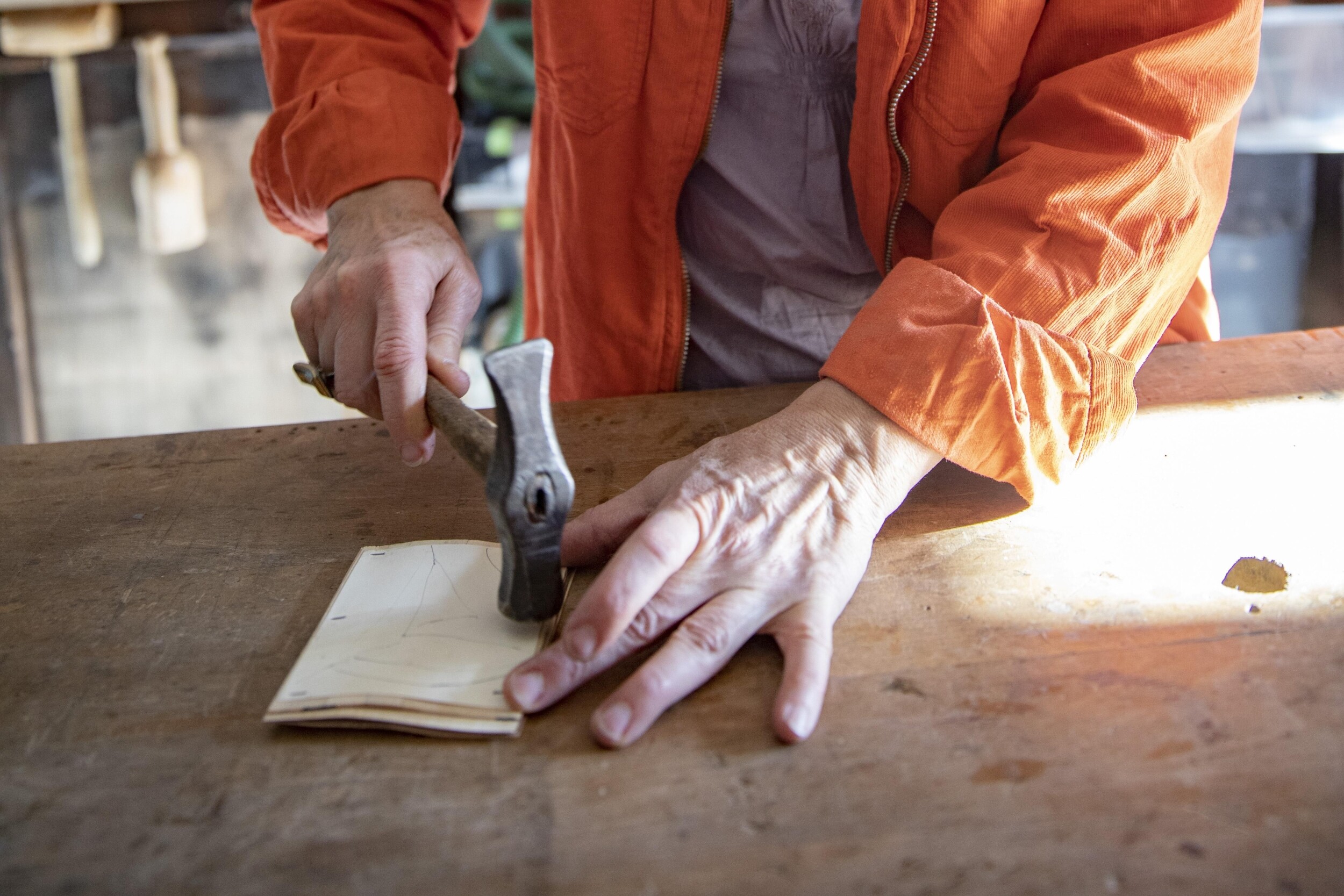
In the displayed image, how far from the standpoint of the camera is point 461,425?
88 centimetres

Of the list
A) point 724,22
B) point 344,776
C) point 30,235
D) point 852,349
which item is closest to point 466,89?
point 30,235

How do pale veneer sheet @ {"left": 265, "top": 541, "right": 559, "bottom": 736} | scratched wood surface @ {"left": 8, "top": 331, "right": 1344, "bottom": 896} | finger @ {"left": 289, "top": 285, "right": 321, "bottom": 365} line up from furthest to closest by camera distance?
finger @ {"left": 289, "top": 285, "right": 321, "bottom": 365}
pale veneer sheet @ {"left": 265, "top": 541, "right": 559, "bottom": 736}
scratched wood surface @ {"left": 8, "top": 331, "right": 1344, "bottom": 896}

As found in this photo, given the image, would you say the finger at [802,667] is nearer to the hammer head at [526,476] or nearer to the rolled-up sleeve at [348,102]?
the hammer head at [526,476]

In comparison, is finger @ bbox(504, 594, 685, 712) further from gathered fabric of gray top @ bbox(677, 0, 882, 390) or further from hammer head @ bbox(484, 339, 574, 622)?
gathered fabric of gray top @ bbox(677, 0, 882, 390)

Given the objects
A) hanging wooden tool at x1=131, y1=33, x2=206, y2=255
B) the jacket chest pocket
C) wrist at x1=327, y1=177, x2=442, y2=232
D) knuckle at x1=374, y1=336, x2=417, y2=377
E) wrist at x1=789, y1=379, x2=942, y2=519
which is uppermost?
the jacket chest pocket

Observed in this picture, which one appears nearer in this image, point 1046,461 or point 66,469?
point 1046,461

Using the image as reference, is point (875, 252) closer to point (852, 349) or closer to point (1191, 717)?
point (852, 349)

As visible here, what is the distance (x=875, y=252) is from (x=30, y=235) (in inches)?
106

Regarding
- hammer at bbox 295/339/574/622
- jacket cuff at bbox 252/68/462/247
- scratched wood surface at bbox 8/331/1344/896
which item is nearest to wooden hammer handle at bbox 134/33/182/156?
jacket cuff at bbox 252/68/462/247

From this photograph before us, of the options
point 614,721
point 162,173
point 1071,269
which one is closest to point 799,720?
point 614,721

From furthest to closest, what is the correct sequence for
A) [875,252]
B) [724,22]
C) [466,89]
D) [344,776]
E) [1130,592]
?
[466,89], [875,252], [724,22], [1130,592], [344,776]

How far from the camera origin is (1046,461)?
36.1 inches

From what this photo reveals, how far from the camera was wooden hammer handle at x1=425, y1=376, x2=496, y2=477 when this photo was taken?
83 centimetres

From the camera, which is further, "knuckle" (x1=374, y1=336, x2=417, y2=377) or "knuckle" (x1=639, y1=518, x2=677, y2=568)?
"knuckle" (x1=374, y1=336, x2=417, y2=377)
